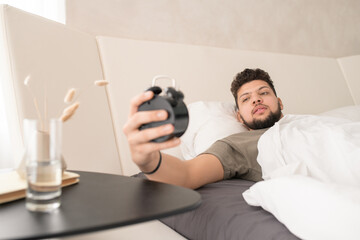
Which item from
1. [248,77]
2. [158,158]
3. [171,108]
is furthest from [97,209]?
[248,77]

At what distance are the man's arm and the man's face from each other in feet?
1.42

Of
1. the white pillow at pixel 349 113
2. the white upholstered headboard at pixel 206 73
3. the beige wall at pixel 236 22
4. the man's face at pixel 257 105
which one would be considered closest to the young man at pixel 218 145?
the man's face at pixel 257 105

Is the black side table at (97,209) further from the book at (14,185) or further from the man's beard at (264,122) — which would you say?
the man's beard at (264,122)

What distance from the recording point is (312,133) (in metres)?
1.02

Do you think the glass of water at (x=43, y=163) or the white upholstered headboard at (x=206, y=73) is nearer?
the glass of water at (x=43, y=163)

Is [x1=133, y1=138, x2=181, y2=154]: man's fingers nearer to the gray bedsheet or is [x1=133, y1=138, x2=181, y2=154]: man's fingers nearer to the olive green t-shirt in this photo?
the gray bedsheet

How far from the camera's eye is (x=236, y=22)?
7.39ft

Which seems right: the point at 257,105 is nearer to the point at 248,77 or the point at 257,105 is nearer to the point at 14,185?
the point at 248,77

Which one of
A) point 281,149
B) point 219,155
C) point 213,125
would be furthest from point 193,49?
point 281,149

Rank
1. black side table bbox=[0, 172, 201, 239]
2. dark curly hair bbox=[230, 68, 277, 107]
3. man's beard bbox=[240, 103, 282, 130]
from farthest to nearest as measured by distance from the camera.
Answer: dark curly hair bbox=[230, 68, 277, 107] < man's beard bbox=[240, 103, 282, 130] < black side table bbox=[0, 172, 201, 239]

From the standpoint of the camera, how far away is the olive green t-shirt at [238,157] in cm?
113

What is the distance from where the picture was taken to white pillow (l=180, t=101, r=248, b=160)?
146cm

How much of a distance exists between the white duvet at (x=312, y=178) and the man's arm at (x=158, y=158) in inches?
7.0

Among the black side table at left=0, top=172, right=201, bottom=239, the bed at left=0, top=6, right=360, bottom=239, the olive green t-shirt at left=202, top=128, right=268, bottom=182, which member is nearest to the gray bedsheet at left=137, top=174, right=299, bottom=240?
the bed at left=0, top=6, right=360, bottom=239
